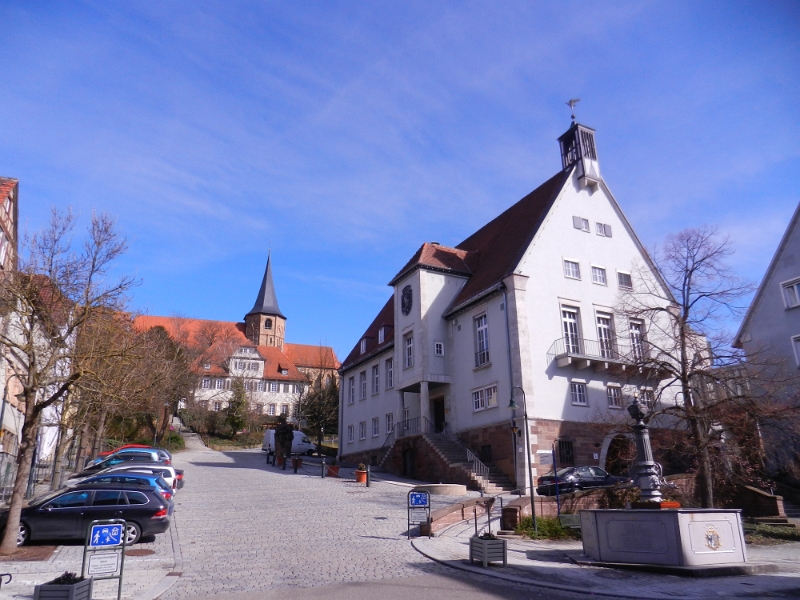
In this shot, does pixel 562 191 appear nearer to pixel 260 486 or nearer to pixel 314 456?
pixel 260 486

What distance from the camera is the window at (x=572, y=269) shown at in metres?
31.8

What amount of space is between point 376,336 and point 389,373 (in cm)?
504

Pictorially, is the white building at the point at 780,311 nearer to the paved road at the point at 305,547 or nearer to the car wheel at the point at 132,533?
the paved road at the point at 305,547

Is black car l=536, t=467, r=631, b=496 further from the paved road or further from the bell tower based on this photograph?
the bell tower

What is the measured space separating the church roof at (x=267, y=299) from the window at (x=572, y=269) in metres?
70.7

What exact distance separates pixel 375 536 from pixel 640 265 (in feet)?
78.9

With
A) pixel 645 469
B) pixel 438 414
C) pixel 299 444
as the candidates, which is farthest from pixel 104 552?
pixel 299 444

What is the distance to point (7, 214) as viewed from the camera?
106ft

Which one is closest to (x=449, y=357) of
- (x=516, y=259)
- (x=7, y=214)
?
(x=516, y=259)

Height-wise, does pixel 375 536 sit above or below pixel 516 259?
below

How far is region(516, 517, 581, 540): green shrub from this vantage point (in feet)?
58.9

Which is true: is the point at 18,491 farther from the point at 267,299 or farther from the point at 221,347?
the point at 267,299

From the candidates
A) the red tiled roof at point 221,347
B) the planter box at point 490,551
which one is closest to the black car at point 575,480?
the planter box at point 490,551

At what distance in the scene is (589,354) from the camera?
29984 mm
